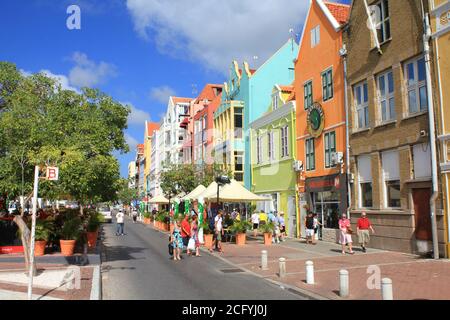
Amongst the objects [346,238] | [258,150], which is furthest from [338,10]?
[346,238]

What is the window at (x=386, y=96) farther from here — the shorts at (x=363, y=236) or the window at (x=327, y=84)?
the shorts at (x=363, y=236)

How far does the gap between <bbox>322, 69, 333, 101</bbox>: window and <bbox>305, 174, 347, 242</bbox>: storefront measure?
4.16 meters

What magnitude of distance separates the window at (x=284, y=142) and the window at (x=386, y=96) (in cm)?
935

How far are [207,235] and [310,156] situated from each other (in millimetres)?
7745

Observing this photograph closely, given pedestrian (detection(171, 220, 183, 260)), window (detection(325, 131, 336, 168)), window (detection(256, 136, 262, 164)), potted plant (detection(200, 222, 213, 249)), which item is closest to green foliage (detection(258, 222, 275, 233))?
potted plant (detection(200, 222, 213, 249))

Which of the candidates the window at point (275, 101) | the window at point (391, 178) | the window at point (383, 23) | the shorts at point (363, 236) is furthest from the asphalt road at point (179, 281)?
the window at point (275, 101)

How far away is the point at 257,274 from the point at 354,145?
32.5 ft

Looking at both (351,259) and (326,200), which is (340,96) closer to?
(326,200)

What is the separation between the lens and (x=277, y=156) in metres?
30.0

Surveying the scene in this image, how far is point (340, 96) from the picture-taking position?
2255 centimetres

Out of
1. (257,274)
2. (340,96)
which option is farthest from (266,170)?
(257,274)

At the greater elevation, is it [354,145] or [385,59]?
[385,59]

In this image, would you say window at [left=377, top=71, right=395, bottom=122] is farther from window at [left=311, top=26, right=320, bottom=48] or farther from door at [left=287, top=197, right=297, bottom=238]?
door at [left=287, top=197, right=297, bottom=238]

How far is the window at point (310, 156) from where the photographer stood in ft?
83.0
